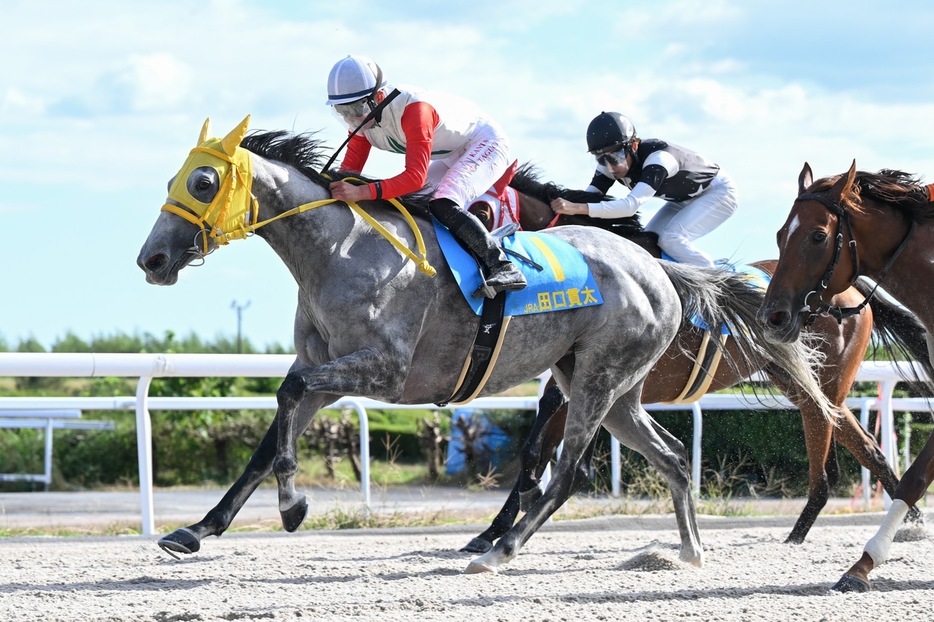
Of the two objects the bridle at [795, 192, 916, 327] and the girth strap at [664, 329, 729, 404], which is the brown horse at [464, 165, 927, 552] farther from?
the bridle at [795, 192, 916, 327]

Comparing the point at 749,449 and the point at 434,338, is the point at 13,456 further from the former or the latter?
the point at 434,338

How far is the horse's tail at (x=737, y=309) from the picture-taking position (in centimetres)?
598

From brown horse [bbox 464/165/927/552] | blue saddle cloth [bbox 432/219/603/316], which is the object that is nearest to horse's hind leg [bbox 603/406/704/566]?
brown horse [bbox 464/165/927/552]

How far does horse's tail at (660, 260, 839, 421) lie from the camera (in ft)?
19.6

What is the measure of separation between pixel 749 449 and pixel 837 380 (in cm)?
296

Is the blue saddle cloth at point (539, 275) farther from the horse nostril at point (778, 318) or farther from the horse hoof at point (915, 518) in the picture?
the horse hoof at point (915, 518)

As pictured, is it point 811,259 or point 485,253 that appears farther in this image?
point 485,253

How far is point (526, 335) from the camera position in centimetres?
533

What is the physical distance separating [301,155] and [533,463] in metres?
1.94

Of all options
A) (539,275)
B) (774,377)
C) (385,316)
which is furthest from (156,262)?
(774,377)

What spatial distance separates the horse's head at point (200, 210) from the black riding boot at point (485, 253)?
885 millimetres

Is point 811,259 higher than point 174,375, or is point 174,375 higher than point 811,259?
point 811,259

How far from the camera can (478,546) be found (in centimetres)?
615

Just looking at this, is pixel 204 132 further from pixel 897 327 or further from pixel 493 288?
pixel 897 327
